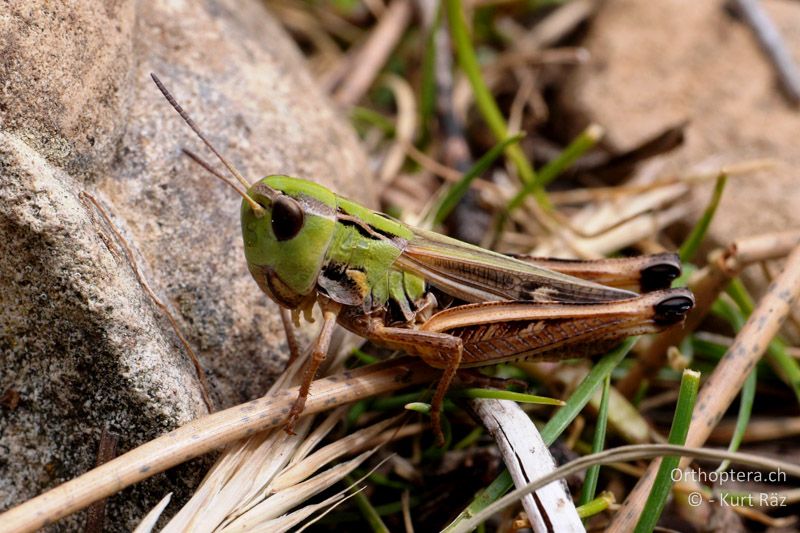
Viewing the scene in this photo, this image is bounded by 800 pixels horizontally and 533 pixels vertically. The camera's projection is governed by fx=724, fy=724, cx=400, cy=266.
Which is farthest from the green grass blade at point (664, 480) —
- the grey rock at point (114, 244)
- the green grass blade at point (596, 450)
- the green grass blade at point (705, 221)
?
the grey rock at point (114, 244)

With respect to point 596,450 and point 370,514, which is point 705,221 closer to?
point 596,450

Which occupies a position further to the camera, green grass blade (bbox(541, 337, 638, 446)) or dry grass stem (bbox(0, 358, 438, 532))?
green grass blade (bbox(541, 337, 638, 446))

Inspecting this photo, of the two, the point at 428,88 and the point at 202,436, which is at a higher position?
the point at 428,88

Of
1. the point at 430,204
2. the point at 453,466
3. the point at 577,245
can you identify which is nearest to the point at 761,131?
the point at 577,245

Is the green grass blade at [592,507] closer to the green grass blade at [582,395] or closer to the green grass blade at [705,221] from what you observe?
the green grass blade at [582,395]

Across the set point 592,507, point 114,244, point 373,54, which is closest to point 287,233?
point 114,244

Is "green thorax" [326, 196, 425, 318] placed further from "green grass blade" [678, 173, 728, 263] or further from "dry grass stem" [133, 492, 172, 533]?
"green grass blade" [678, 173, 728, 263]

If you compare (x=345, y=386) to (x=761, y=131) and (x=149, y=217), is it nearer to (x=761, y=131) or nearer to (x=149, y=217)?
(x=149, y=217)

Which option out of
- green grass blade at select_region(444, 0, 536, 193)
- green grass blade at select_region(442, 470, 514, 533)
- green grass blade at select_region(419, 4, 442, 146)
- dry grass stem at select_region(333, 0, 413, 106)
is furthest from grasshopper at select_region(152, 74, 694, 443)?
dry grass stem at select_region(333, 0, 413, 106)
